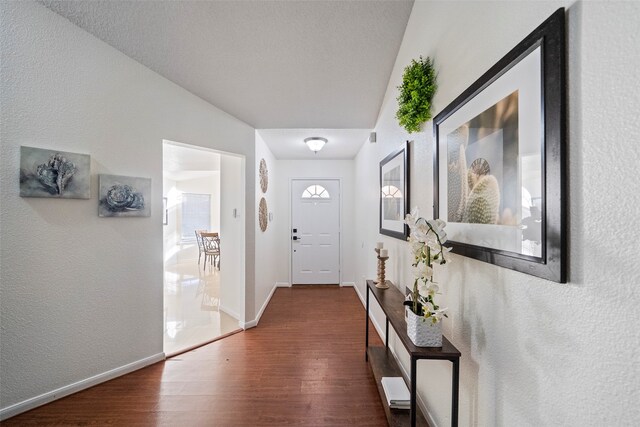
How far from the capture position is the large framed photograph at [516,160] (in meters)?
0.70

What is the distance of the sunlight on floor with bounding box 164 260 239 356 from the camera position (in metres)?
2.78

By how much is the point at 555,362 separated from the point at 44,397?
2.89 metres

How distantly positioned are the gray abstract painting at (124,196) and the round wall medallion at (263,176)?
152 centimetres

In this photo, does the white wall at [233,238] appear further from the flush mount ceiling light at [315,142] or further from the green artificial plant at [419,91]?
the green artificial plant at [419,91]

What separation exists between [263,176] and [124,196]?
1.87 meters

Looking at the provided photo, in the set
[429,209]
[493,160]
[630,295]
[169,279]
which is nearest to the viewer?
A: [630,295]

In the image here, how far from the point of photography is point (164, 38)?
1.97 m

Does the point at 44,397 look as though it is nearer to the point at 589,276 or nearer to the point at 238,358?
the point at 238,358

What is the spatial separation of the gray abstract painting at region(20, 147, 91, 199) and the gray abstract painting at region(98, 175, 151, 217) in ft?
0.35

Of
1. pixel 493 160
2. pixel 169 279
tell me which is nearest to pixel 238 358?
pixel 493 160

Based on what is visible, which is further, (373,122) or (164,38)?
(373,122)

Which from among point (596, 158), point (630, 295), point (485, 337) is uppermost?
point (596, 158)

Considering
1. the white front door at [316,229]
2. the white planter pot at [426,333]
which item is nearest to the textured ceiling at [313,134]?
the white front door at [316,229]

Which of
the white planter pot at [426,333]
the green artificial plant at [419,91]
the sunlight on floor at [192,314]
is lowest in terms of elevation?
the sunlight on floor at [192,314]
